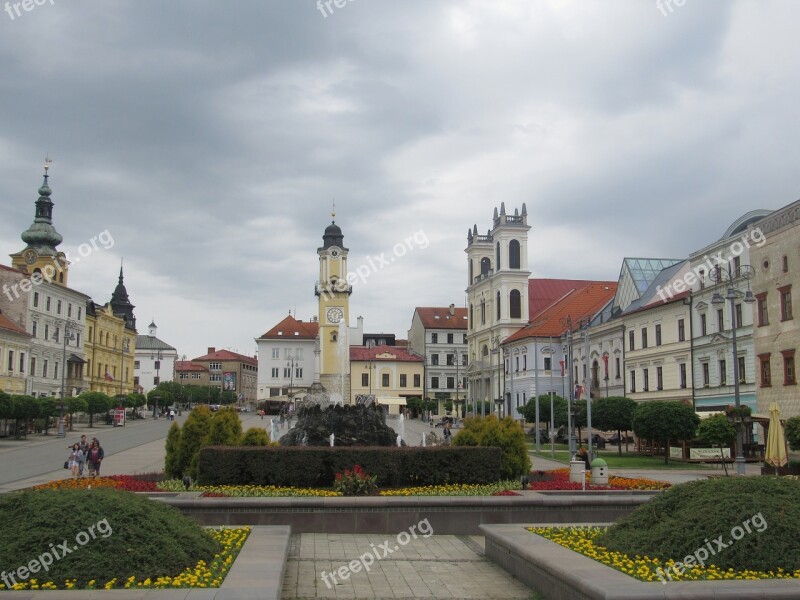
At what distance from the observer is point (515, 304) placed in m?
90.6

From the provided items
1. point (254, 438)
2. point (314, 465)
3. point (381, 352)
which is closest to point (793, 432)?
point (314, 465)

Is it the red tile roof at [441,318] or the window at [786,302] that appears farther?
the red tile roof at [441,318]

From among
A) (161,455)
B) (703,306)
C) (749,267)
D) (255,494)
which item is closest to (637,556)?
(255,494)

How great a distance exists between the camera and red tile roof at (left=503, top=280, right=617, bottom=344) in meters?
79.4

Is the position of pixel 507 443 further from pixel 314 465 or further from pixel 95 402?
pixel 95 402

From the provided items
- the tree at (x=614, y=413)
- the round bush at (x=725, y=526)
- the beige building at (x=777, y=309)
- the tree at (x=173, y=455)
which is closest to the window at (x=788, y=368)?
the beige building at (x=777, y=309)

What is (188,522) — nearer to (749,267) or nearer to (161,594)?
(161,594)

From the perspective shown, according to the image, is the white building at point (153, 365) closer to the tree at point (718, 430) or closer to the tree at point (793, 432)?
the tree at point (718, 430)

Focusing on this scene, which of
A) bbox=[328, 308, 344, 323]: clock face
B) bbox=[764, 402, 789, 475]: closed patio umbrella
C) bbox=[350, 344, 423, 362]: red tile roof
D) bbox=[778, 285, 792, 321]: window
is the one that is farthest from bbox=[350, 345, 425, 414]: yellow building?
bbox=[764, 402, 789, 475]: closed patio umbrella

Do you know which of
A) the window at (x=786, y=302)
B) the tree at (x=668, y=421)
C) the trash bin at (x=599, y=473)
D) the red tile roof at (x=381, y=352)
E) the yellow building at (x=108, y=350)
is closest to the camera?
the trash bin at (x=599, y=473)

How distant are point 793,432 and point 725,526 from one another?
21.0m

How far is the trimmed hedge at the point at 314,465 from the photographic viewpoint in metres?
18.6

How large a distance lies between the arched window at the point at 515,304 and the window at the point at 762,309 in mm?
49321

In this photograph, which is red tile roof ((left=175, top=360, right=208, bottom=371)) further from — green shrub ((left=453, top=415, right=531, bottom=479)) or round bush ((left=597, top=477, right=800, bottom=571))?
round bush ((left=597, top=477, right=800, bottom=571))
